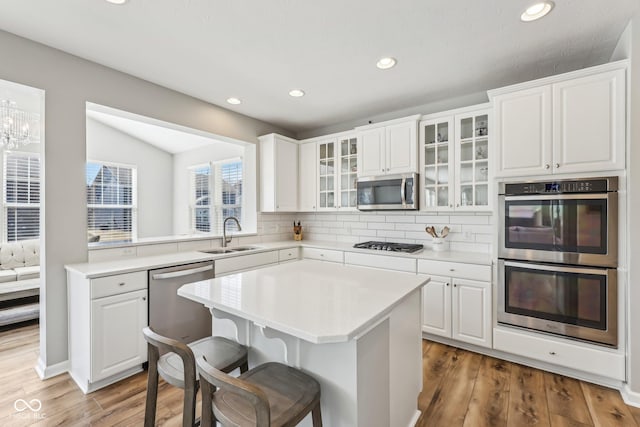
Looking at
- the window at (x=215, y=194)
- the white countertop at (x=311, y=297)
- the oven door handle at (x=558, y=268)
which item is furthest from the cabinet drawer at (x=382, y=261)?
the window at (x=215, y=194)

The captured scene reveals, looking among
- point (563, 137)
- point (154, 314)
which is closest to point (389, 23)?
point (563, 137)

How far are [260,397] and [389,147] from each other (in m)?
3.02

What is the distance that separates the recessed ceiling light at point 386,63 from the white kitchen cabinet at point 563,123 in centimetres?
93

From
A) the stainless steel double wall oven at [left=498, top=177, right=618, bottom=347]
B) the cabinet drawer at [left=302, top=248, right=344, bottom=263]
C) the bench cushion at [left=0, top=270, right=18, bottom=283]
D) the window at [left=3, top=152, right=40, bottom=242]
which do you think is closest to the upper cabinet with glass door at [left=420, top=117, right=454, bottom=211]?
the stainless steel double wall oven at [left=498, top=177, right=618, bottom=347]

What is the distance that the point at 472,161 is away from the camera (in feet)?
9.66

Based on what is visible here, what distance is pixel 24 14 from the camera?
1.90 metres

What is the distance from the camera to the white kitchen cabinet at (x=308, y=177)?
4.20m

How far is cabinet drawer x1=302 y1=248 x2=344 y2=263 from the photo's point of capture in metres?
3.55

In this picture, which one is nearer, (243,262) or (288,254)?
(243,262)

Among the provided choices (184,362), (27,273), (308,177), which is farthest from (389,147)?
(27,273)

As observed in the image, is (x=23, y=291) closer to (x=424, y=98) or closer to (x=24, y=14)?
(x=24, y=14)

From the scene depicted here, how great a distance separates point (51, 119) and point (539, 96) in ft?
12.7

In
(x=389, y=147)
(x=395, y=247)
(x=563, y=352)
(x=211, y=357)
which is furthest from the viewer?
(x=389, y=147)

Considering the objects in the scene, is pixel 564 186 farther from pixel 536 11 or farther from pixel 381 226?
pixel 381 226
